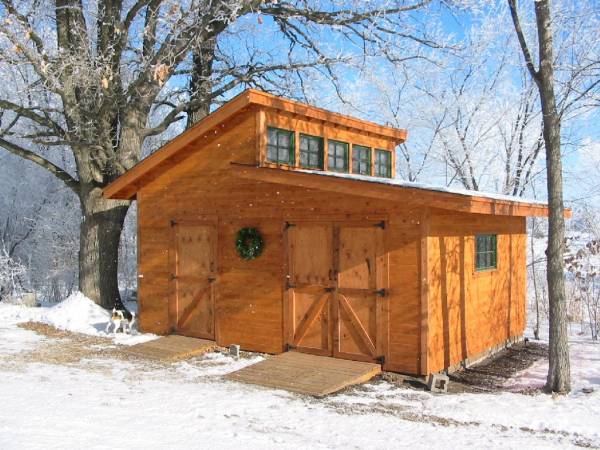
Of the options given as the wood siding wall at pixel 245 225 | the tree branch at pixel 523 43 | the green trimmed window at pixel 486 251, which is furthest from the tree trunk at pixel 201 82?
the tree branch at pixel 523 43

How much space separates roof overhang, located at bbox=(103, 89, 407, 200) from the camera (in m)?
9.67

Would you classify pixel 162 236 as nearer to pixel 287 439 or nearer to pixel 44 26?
pixel 287 439

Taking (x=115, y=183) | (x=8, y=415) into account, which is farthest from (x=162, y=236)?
(x=8, y=415)

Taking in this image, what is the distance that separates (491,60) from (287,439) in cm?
2027

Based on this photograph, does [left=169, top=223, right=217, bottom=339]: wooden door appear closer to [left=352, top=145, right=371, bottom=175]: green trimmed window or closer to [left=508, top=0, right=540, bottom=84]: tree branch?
[left=352, top=145, right=371, bottom=175]: green trimmed window

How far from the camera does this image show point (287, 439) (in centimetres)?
584

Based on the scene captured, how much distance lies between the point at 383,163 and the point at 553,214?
5.56 metres

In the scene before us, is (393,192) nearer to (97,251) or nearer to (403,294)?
(403,294)

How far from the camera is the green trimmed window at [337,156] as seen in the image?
11.4 meters

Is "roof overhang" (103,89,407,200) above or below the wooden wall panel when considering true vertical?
above

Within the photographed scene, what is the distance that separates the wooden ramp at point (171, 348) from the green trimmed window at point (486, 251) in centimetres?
491

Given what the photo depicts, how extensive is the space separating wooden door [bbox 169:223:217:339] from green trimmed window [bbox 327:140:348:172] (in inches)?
105

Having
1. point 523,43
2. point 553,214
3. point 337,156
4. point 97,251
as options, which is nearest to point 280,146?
point 337,156

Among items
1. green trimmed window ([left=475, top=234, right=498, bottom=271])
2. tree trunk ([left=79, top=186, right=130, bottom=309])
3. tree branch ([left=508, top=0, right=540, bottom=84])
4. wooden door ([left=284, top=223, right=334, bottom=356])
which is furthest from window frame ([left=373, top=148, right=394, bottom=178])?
tree trunk ([left=79, top=186, right=130, bottom=309])
